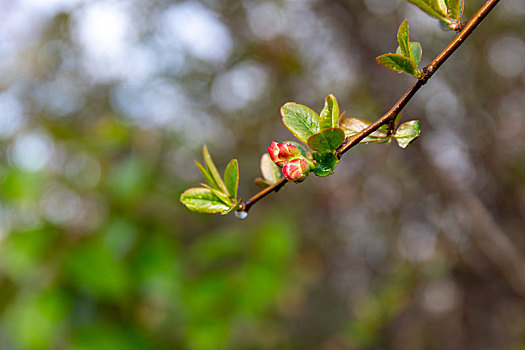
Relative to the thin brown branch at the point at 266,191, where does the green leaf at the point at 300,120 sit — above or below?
above

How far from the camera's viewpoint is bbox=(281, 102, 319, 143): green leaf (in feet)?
0.77

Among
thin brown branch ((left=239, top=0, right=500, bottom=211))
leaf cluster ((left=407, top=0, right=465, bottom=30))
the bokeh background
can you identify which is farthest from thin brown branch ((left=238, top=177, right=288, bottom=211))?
the bokeh background

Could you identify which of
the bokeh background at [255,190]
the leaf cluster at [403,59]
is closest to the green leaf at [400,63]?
the leaf cluster at [403,59]

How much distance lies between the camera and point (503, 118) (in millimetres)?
1066

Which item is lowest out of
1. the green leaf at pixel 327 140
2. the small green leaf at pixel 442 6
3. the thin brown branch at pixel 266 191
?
the thin brown branch at pixel 266 191

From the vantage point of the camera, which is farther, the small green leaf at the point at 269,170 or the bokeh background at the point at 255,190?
the bokeh background at the point at 255,190

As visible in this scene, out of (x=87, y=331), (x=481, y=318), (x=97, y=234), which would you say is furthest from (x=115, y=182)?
(x=481, y=318)

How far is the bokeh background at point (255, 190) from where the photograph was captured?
2.64ft

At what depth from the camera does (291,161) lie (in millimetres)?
222

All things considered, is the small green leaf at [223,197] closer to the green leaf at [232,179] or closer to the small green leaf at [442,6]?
the green leaf at [232,179]

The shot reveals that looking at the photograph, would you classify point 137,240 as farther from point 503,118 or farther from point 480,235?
point 503,118

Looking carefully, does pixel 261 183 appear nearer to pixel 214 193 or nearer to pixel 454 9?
pixel 214 193

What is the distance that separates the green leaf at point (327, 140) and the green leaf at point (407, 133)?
0.10 ft

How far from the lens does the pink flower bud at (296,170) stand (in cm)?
21
